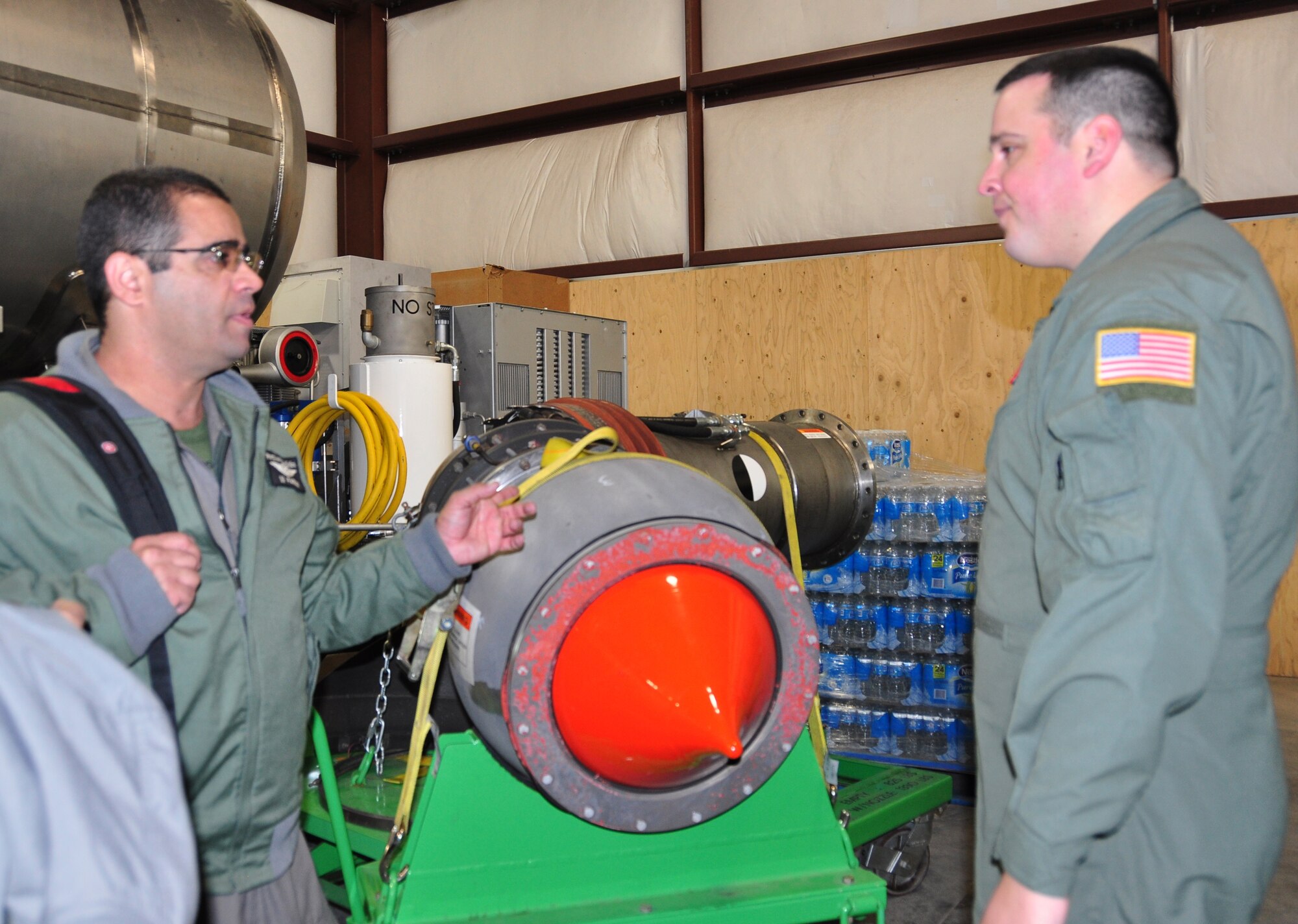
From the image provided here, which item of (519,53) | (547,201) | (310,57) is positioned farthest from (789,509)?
(310,57)

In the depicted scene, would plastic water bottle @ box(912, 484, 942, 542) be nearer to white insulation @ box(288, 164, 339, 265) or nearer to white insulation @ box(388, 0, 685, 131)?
white insulation @ box(388, 0, 685, 131)

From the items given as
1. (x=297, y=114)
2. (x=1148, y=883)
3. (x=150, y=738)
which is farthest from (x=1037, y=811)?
(x=297, y=114)

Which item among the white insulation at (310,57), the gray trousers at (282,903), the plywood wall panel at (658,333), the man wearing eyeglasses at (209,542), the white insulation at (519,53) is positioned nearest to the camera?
the man wearing eyeglasses at (209,542)

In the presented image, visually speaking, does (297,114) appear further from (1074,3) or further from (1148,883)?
(1074,3)

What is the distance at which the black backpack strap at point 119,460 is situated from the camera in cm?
131

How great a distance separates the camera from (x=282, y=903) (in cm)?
147

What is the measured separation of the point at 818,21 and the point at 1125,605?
5836mm

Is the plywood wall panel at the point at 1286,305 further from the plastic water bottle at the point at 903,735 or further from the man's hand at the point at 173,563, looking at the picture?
the man's hand at the point at 173,563

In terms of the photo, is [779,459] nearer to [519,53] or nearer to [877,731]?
[877,731]

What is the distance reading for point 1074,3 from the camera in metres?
5.35

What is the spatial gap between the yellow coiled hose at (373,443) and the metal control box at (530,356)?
75 cm

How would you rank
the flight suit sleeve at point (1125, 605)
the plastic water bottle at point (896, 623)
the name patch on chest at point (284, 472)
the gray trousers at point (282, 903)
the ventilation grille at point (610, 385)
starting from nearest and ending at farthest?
the flight suit sleeve at point (1125, 605), the gray trousers at point (282, 903), the name patch on chest at point (284, 472), the plastic water bottle at point (896, 623), the ventilation grille at point (610, 385)


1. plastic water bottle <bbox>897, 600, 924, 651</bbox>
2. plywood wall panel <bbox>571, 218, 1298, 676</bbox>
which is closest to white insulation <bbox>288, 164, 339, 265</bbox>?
plywood wall panel <bbox>571, 218, 1298, 676</bbox>

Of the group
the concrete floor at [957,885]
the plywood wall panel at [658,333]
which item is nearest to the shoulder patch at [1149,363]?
the concrete floor at [957,885]
